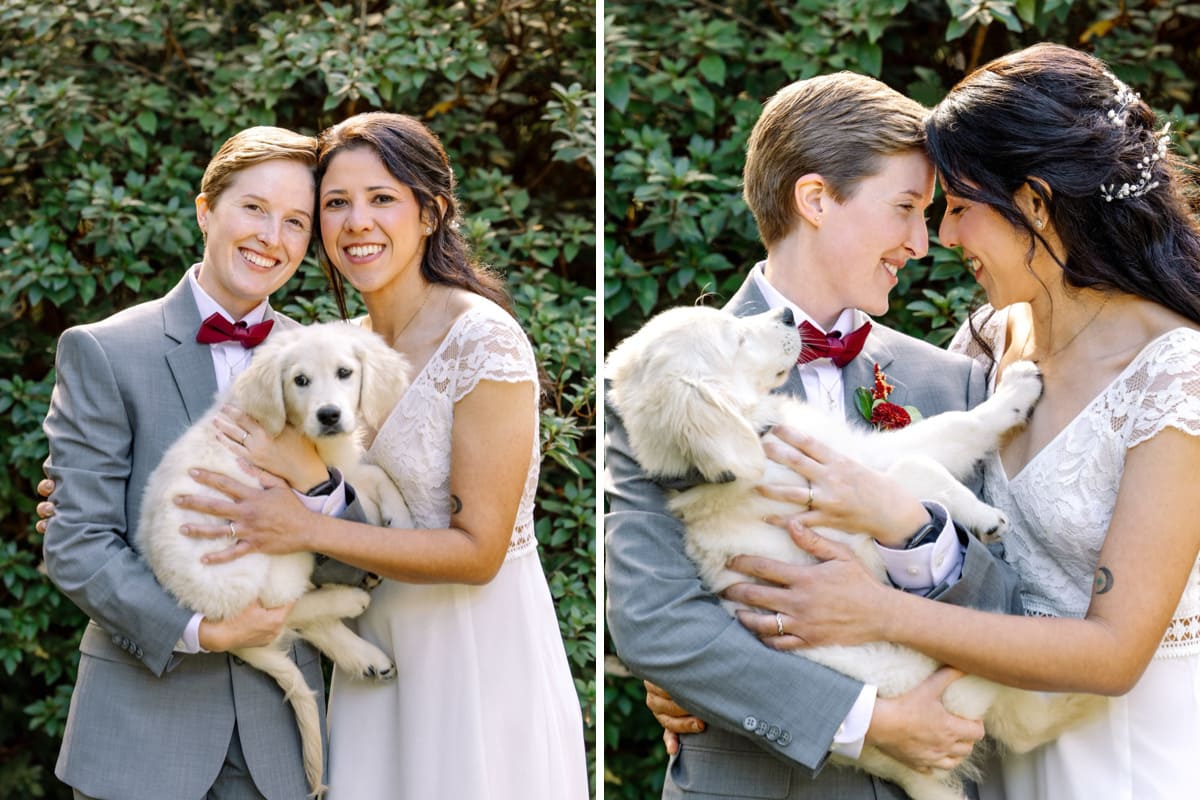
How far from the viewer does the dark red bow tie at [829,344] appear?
305cm

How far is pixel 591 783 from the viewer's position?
5.64 m

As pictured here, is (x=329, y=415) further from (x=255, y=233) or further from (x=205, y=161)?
(x=205, y=161)

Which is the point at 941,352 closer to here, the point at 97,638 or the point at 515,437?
the point at 515,437

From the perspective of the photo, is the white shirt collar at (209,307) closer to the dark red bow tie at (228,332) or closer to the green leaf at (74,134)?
the dark red bow tie at (228,332)

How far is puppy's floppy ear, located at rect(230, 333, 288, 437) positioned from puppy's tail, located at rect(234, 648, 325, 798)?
602mm

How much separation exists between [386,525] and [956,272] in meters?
2.52

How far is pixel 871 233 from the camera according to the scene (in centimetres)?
312

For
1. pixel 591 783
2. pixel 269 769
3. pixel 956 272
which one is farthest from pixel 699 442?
pixel 591 783

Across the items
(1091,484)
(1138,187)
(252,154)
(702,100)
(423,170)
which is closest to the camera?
(1091,484)

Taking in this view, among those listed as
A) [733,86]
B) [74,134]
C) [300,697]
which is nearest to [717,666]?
[300,697]

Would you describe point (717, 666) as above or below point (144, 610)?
above

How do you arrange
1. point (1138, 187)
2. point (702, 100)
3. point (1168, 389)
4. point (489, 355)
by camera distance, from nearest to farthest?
1. point (1168, 389)
2. point (1138, 187)
3. point (489, 355)
4. point (702, 100)

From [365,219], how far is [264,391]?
2.03 ft

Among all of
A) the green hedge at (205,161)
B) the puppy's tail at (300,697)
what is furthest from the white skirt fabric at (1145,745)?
the green hedge at (205,161)
